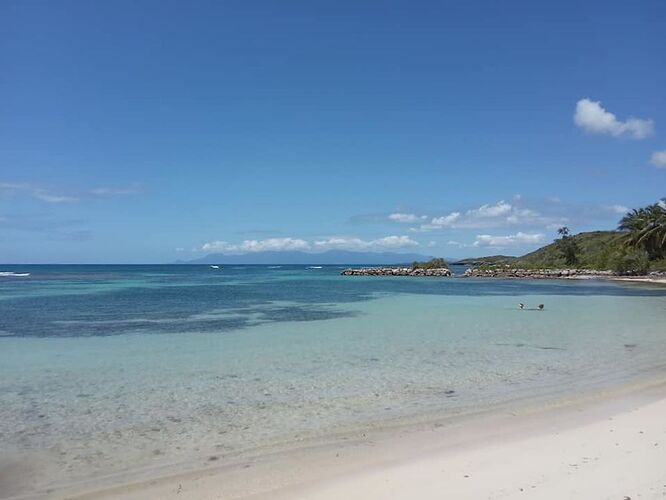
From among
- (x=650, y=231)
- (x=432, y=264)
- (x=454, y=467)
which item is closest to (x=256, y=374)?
(x=454, y=467)

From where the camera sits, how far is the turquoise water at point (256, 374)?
7.39 m

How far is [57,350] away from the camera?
14.5 metres

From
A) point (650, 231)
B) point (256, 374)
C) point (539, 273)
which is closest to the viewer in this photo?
point (256, 374)

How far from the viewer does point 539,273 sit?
72.1 metres

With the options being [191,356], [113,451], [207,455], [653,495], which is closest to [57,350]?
[191,356]

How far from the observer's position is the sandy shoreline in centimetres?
528

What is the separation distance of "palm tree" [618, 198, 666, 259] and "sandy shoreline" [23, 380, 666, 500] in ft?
207

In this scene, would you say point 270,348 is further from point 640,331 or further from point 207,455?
point 640,331

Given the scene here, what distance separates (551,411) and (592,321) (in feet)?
46.8

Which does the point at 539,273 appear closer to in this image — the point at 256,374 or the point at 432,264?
the point at 432,264

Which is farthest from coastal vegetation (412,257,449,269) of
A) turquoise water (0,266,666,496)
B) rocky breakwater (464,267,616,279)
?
turquoise water (0,266,666,496)

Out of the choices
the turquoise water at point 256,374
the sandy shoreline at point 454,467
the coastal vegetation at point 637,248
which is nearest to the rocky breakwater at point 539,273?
the coastal vegetation at point 637,248

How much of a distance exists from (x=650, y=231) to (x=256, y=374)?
2562 inches

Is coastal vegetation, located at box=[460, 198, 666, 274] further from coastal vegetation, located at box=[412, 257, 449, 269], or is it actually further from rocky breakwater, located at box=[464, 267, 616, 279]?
coastal vegetation, located at box=[412, 257, 449, 269]
